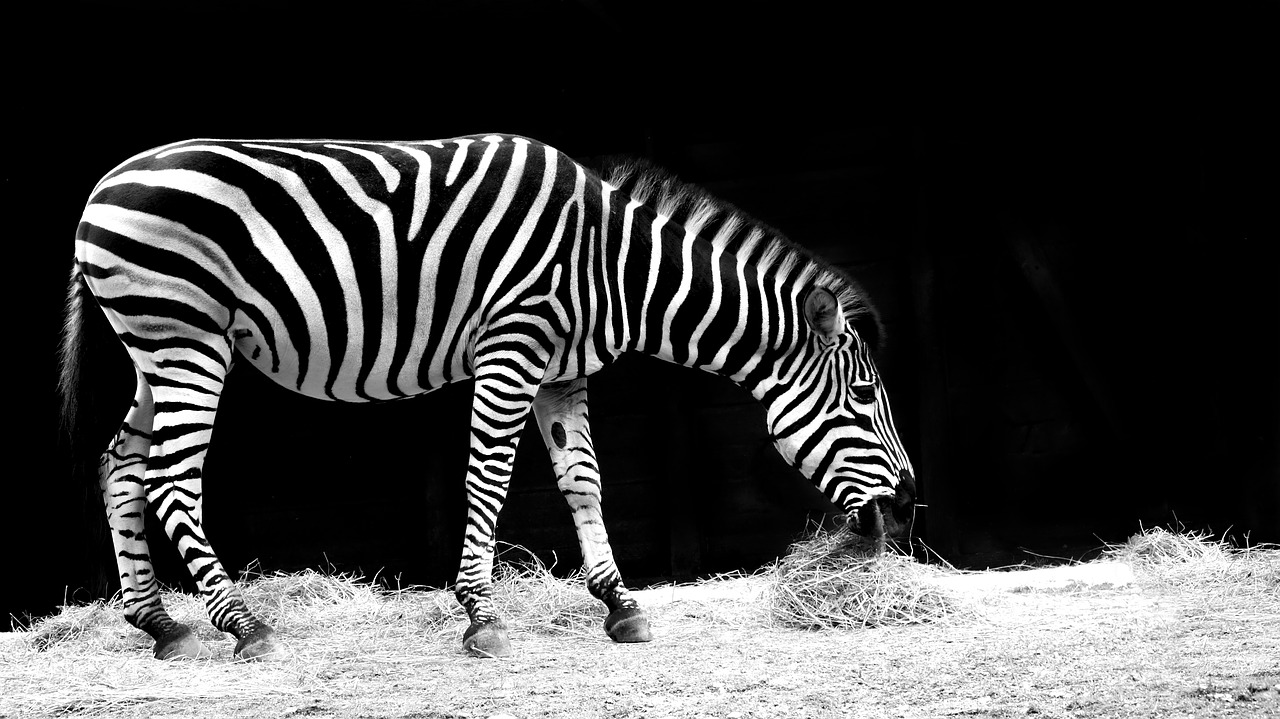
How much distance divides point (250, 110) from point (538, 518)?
9.15 ft

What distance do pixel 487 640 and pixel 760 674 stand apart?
1058 millimetres

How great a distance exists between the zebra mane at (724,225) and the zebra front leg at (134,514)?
2126 mm

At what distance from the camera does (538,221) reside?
14.6 ft

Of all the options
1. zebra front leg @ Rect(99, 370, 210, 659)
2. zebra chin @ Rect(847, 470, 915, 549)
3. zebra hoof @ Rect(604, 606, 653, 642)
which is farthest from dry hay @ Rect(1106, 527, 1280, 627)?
zebra front leg @ Rect(99, 370, 210, 659)

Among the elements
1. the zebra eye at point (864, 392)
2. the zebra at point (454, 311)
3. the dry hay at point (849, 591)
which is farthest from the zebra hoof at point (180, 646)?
the zebra eye at point (864, 392)

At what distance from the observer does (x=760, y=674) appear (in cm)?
370

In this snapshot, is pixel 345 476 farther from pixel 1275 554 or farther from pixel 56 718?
pixel 1275 554

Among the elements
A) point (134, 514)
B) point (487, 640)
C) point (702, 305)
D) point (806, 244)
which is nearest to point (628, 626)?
point (487, 640)

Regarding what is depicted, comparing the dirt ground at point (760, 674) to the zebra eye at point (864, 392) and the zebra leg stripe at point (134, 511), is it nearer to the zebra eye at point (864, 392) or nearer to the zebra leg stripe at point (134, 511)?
the zebra leg stripe at point (134, 511)

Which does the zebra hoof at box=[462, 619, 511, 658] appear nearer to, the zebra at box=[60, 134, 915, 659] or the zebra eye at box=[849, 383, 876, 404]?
the zebra at box=[60, 134, 915, 659]

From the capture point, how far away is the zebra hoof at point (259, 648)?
163 inches

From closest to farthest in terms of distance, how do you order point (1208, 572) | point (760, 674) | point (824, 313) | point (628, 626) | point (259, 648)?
point (760, 674) → point (259, 648) → point (628, 626) → point (824, 313) → point (1208, 572)

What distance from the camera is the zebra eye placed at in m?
4.68

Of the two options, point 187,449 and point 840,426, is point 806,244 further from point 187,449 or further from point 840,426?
point 187,449
